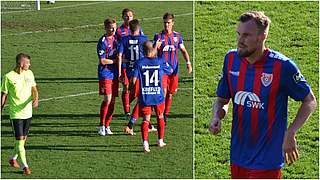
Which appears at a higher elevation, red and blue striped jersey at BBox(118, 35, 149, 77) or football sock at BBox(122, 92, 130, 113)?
red and blue striped jersey at BBox(118, 35, 149, 77)

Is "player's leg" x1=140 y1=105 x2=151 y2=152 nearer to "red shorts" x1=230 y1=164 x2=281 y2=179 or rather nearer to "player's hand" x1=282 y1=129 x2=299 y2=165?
"red shorts" x1=230 y1=164 x2=281 y2=179

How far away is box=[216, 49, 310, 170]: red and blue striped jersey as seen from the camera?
4543 mm

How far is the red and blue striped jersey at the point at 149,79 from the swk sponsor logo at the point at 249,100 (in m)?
4.06

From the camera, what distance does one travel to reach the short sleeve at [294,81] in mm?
4500

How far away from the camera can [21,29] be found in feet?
63.2

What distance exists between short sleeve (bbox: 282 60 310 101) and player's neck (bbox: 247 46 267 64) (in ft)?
0.54

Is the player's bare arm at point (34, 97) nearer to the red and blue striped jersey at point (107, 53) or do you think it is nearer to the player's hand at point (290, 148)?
the red and blue striped jersey at point (107, 53)

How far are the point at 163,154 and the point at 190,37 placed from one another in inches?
355

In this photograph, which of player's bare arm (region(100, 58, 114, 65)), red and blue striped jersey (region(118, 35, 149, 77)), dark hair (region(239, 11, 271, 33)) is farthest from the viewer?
red and blue striped jersey (region(118, 35, 149, 77))

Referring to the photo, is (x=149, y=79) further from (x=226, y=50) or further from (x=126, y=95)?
(x=226, y=50)

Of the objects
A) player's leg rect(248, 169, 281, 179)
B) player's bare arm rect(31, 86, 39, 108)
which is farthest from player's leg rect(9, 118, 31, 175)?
player's leg rect(248, 169, 281, 179)

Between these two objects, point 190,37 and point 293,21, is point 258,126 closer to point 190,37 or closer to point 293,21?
point 293,21

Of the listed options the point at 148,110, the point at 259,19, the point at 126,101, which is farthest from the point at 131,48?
the point at 259,19

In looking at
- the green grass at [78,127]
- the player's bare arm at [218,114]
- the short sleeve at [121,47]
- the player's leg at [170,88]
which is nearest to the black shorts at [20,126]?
the green grass at [78,127]
